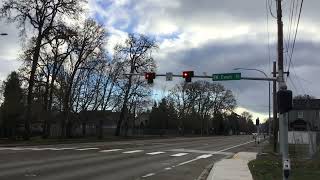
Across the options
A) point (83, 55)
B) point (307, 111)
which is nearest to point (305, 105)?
point (307, 111)

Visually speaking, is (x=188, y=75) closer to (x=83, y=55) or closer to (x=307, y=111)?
(x=83, y=55)

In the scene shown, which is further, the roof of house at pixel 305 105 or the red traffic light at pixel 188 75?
the roof of house at pixel 305 105

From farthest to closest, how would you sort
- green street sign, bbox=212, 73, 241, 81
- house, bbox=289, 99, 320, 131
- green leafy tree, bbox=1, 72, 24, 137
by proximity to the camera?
house, bbox=289, 99, 320, 131 < green leafy tree, bbox=1, 72, 24, 137 < green street sign, bbox=212, 73, 241, 81

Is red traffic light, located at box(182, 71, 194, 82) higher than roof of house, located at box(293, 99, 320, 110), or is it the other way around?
roof of house, located at box(293, 99, 320, 110)

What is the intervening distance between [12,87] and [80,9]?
1520 centimetres

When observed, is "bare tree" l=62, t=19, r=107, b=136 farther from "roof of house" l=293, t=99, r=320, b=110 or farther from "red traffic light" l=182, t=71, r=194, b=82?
"roof of house" l=293, t=99, r=320, b=110

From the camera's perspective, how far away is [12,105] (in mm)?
63938

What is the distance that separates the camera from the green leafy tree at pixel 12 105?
64.4 m

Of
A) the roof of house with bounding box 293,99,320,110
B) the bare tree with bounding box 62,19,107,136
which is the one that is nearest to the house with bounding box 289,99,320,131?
the roof of house with bounding box 293,99,320,110

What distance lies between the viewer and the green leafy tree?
64.4m

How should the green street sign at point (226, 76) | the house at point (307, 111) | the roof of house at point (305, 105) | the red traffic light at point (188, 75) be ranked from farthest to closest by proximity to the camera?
the house at point (307, 111) < the roof of house at point (305, 105) < the red traffic light at point (188, 75) < the green street sign at point (226, 76)

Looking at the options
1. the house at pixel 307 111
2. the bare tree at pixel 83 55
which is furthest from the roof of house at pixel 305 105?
the bare tree at pixel 83 55

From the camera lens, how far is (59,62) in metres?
67.2

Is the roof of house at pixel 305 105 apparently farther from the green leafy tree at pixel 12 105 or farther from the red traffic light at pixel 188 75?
the red traffic light at pixel 188 75
